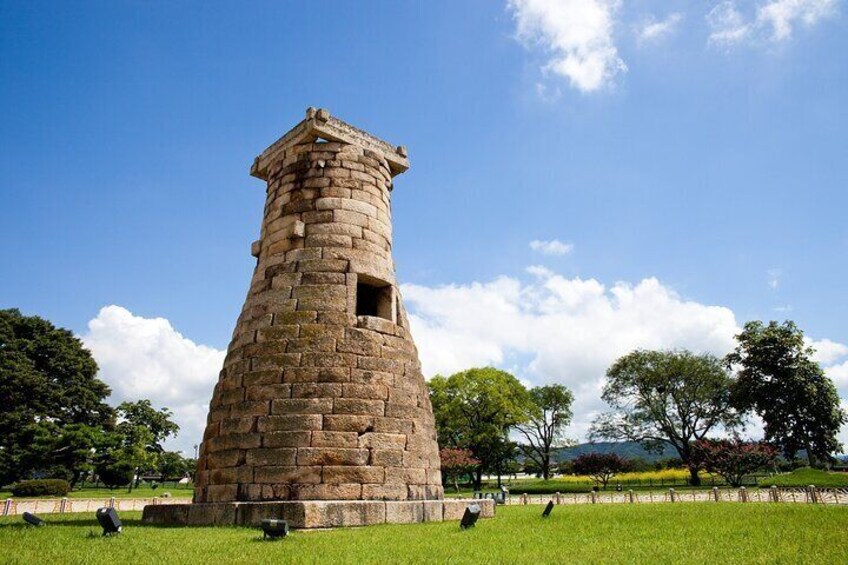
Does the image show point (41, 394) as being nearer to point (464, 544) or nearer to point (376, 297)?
point (376, 297)

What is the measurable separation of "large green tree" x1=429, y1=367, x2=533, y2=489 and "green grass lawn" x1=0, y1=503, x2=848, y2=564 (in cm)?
3472

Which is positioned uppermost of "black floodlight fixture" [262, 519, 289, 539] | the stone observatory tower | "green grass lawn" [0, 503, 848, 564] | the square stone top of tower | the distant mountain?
the square stone top of tower

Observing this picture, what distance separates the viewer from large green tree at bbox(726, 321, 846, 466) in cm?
3294

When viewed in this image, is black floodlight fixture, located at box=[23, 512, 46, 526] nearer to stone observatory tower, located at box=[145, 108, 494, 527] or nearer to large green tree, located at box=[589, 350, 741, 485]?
stone observatory tower, located at box=[145, 108, 494, 527]

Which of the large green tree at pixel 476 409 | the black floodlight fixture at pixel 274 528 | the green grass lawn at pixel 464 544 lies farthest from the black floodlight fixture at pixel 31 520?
the large green tree at pixel 476 409

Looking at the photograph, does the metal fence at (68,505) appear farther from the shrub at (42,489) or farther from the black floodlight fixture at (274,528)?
the black floodlight fixture at (274,528)

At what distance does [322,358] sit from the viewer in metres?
9.51

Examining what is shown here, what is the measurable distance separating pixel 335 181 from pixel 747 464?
31119 millimetres

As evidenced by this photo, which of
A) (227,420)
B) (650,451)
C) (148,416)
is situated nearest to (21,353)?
(148,416)

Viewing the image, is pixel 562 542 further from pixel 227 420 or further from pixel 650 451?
pixel 650 451

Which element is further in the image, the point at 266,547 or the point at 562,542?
the point at 562,542

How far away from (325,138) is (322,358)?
494cm

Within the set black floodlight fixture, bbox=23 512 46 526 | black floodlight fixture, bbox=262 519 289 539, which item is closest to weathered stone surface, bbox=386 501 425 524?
black floodlight fixture, bbox=262 519 289 539

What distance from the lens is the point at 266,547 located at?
6.07m
